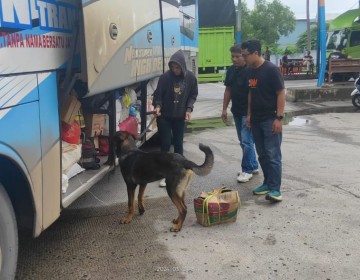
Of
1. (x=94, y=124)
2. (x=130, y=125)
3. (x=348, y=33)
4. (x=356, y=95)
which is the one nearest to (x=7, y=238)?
(x=94, y=124)

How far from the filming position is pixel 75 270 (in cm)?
359

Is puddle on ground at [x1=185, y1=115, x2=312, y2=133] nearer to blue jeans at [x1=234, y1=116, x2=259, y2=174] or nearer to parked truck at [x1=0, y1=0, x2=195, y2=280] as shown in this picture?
blue jeans at [x1=234, y1=116, x2=259, y2=174]

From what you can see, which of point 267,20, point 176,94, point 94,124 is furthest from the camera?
point 267,20

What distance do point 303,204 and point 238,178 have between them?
115 centimetres

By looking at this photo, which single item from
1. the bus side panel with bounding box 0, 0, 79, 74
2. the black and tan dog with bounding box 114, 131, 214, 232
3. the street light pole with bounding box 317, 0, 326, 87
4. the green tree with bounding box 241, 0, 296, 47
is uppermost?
the green tree with bounding box 241, 0, 296, 47

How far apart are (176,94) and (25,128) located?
281cm

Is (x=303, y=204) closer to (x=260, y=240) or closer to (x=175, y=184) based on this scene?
(x=260, y=240)

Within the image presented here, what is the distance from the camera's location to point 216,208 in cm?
445

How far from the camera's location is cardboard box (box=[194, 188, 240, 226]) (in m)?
4.44

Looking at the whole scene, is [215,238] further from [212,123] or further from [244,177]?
[212,123]

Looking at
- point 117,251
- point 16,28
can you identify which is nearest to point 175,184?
point 117,251

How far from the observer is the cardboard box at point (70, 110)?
3.94m

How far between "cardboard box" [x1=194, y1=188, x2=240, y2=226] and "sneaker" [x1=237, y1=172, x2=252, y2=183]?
141 centimetres

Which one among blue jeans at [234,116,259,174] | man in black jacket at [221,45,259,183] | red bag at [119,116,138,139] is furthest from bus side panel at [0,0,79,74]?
blue jeans at [234,116,259,174]
